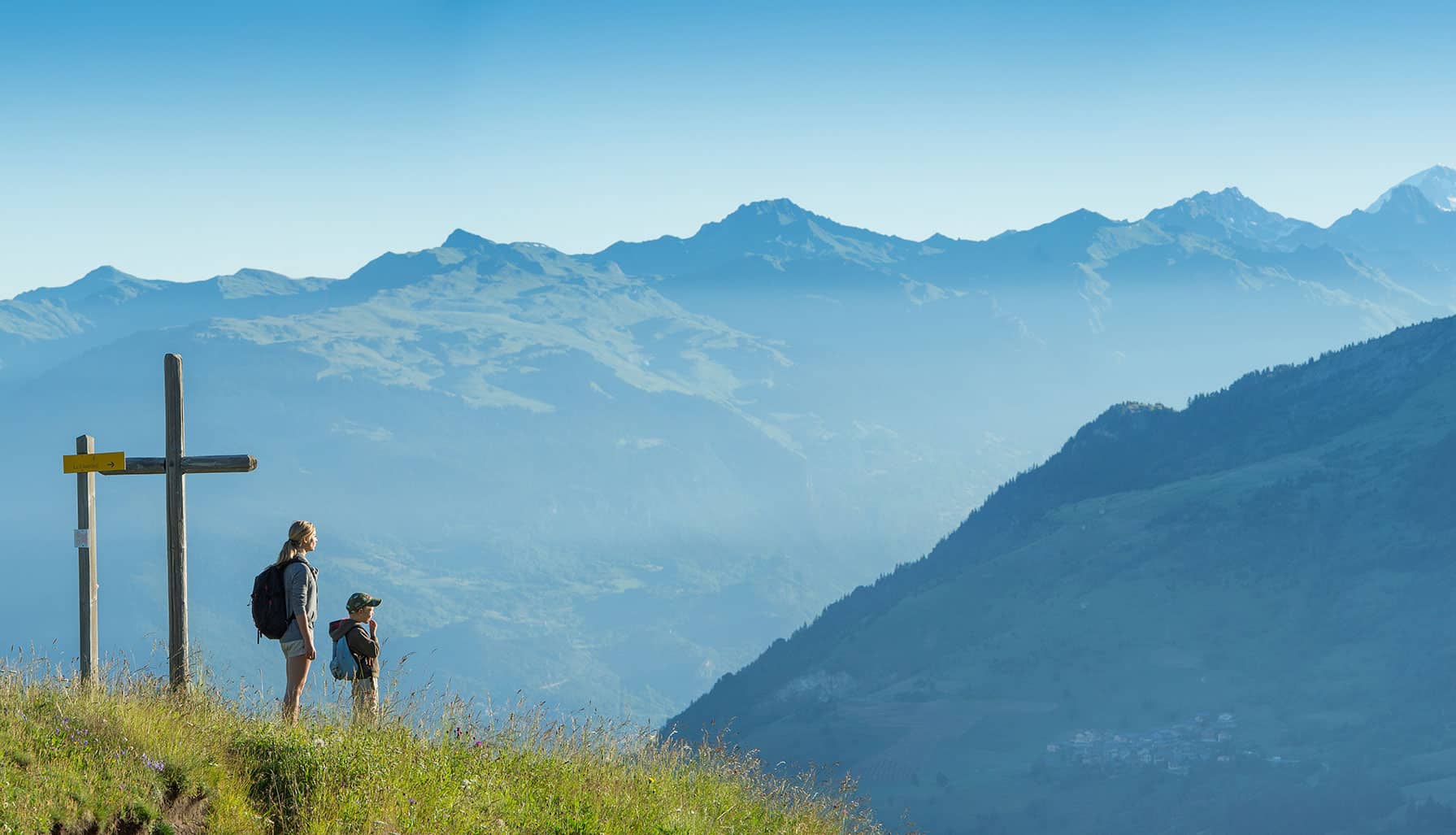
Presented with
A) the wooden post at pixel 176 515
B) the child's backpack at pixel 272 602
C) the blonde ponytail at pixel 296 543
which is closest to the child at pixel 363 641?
the child's backpack at pixel 272 602

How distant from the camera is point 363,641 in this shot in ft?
45.3

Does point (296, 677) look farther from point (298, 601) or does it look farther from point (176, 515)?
point (176, 515)

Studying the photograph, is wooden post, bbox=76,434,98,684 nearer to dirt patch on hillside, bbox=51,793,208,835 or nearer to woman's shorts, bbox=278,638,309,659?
woman's shorts, bbox=278,638,309,659

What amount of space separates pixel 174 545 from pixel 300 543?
1.59 meters

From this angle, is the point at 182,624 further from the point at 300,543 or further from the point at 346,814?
the point at 346,814

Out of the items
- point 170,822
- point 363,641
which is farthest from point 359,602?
point 170,822

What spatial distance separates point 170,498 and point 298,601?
180 centimetres

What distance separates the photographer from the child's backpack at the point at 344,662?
1366 cm

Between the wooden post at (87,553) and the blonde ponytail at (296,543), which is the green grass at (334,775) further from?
the blonde ponytail at (296,543)

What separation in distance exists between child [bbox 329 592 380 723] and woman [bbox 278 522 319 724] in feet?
0.91

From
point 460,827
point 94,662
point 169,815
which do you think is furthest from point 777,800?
point 94,662

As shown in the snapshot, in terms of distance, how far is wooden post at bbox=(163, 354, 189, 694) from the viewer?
1359cm

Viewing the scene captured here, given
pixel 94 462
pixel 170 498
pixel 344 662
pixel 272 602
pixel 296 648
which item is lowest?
pixel 344 662

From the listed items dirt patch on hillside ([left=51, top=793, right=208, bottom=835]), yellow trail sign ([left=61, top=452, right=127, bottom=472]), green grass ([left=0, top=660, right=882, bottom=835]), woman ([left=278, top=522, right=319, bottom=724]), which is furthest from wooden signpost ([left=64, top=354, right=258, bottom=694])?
dirt patch on hillside ([left=51, top=793, right=208, bottom=835])
